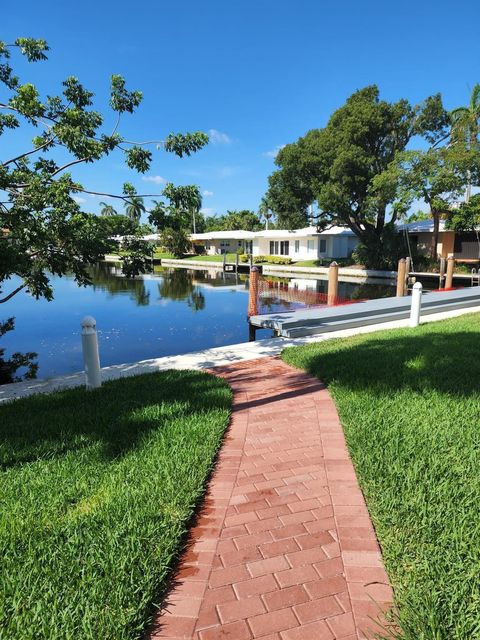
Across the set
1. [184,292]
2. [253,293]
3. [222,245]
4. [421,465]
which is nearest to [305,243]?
[222,245]

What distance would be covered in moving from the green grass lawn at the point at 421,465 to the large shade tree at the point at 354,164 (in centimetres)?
2119

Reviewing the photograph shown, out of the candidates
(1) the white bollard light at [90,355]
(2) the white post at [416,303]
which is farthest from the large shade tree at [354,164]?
(1) the white bollard light at [90,355]

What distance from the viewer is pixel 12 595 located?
206 centimetres

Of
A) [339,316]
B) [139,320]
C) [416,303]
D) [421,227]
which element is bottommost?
[139,320]

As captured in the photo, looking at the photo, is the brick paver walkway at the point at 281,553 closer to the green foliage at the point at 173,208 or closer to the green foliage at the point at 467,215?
the green foliage at the point at 173,208

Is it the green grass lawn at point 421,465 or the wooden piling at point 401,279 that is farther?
the wooden piling at point 401,279

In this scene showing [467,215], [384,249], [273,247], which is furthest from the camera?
[273,247]

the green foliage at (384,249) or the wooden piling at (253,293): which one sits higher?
the green foliage at (384,249)

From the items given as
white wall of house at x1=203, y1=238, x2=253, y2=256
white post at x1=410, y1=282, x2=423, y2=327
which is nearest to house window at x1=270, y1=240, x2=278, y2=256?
white wall of house at x1=203, y1=238, x2=253, y2=256

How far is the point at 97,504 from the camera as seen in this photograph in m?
2.82

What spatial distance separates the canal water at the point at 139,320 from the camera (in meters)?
11.1

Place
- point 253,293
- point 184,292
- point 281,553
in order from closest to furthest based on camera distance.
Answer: point 281,553 < point 253,293 < point 184,292

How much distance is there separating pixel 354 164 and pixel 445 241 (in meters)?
9.98

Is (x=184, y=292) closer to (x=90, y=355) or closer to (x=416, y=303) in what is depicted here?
(x=416, y=303)
